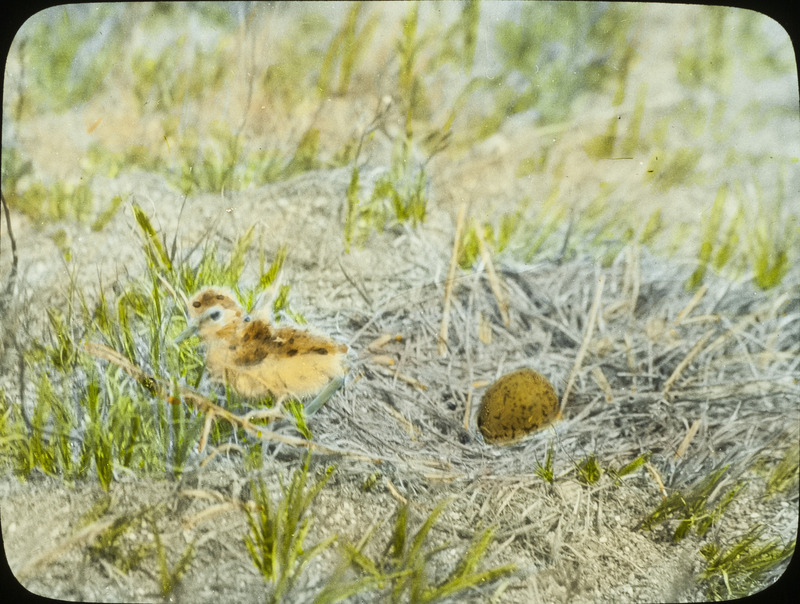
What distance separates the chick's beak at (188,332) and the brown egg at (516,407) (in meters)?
0.45

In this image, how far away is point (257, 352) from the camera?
962 mm

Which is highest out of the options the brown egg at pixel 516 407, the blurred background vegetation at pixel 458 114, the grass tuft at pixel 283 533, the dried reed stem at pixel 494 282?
the blurred background vegetation at pixel 458 114

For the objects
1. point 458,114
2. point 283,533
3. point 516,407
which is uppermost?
point 458,114

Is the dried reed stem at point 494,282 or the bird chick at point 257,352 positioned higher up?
the dried reed stem at point 494,282

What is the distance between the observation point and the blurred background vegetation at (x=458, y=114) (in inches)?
37.3

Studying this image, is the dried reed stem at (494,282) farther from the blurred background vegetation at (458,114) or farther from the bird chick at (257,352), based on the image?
the bird chick at (257,352)

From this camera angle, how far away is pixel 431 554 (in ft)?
3.20

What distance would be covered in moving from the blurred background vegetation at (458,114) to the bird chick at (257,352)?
19cm

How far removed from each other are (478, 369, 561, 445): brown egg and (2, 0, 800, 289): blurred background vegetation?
19cm

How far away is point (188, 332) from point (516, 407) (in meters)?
0.51

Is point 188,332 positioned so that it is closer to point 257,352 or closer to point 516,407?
point 257,352

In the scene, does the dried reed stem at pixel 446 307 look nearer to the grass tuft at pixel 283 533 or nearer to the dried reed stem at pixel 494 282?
the dried reed stem at pixel 494 282

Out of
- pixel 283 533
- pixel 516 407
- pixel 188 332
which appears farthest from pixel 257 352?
pixel 516 407

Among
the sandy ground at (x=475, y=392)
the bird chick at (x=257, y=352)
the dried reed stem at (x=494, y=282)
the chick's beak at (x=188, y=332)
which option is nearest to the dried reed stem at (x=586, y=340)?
the sandy ground at (x=475, y=392)
